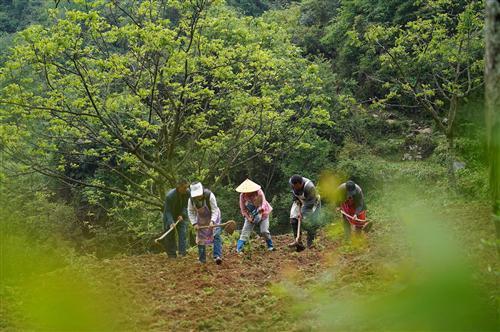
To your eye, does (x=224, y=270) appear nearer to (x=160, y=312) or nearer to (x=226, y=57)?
(x=160, y=312)

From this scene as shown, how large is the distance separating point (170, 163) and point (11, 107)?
317cm

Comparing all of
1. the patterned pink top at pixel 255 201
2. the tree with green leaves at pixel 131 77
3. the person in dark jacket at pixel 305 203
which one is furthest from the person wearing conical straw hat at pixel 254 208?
the tree with green leaves at pixel 131 77

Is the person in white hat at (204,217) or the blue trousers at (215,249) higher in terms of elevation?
the person in white hat at (204,217)

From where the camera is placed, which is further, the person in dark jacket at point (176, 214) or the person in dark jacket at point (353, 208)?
the person in dark jacket at point (176, 214)

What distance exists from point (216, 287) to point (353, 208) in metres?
2.75

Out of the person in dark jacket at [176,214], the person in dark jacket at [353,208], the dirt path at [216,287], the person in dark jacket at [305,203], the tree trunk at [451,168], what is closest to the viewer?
the dirt path at [216,287]

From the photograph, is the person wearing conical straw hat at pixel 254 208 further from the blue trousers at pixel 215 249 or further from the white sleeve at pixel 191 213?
the white sleeve at pixel 191 213

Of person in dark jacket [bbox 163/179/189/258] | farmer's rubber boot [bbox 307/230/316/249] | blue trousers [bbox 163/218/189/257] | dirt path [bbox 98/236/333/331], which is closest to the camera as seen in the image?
dirt path [bbox 98/236/333/331]

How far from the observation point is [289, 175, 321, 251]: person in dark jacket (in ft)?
29.1

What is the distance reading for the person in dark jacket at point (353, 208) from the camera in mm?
8555

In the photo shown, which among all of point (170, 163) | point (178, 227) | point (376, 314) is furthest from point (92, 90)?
point (376, 314)

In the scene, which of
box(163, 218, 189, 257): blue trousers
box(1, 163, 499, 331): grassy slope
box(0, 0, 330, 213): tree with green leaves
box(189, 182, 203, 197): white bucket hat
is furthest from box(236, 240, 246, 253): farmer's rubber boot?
box(0, 0, 330, 213): tree with green leaves

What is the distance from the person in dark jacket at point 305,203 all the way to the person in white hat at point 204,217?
4.38 feet

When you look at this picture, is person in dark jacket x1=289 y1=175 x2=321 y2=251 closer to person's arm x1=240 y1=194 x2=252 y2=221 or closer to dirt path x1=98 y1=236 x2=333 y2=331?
dirt path x1=98 y1=236 x2=333 y2=331
